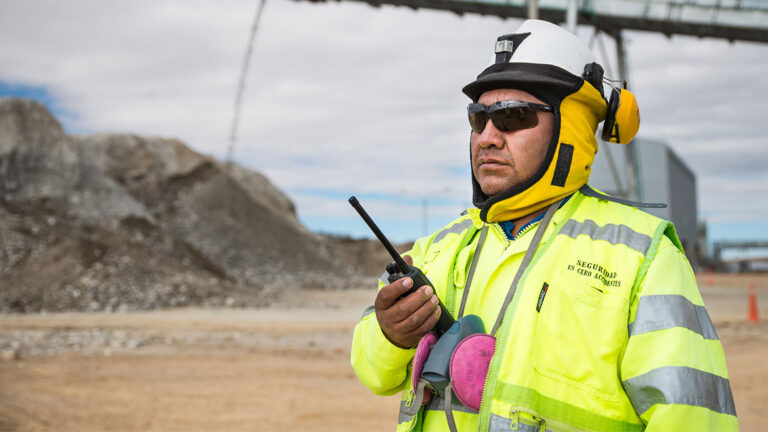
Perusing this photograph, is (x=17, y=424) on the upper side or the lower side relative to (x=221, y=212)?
upper

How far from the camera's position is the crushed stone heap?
21.8 meters

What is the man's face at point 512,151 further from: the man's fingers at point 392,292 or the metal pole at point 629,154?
the metal pole at point 629,154

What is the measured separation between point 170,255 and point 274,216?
43.9 ft

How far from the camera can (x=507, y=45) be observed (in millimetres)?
2145

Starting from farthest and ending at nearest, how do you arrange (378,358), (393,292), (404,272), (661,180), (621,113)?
(661,180)
(621,113)
(378,358)
(404,272)
(393,292)

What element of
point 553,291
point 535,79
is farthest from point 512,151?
point 553,291

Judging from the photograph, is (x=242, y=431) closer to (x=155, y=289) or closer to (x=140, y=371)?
(x=140, y=371)

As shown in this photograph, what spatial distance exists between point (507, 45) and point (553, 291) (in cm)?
86

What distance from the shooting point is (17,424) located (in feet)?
22.6

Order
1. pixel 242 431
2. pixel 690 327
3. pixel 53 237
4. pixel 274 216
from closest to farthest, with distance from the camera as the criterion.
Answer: pixel 690 327 → pixel 242 431 → pixel 53 237 → pixel 274 216

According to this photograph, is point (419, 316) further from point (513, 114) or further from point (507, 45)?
point (507, 45)

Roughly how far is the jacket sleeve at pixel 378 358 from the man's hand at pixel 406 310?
0.09 metres

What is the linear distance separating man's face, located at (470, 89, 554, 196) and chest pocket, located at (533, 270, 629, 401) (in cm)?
41

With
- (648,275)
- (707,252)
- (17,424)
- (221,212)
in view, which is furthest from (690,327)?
(707,252)
